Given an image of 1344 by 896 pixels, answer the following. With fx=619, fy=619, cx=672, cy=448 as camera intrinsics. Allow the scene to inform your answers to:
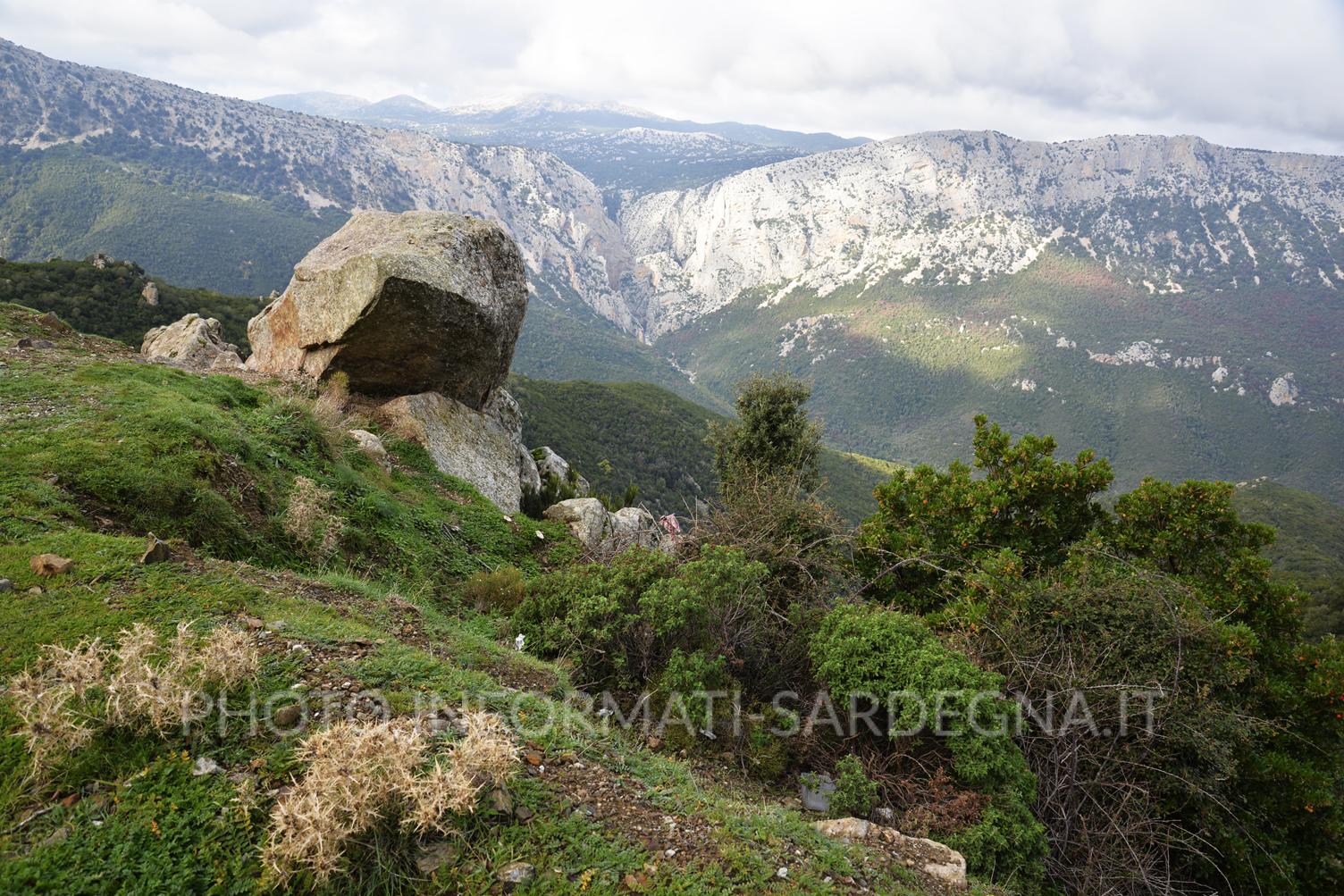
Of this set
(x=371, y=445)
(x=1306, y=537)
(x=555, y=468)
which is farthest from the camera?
(x=1306, y=537)

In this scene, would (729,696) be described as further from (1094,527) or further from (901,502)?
(1094,527)

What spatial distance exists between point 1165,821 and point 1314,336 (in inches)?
9267

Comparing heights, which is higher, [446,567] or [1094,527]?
[1094,527]

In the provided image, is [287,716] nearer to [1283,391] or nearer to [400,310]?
[400,310]

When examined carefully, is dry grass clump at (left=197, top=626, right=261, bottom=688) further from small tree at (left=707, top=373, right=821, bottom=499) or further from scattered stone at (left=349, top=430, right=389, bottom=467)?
small tree at (left=707, top=373, right=821, bottom=499)

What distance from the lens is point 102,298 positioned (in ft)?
104

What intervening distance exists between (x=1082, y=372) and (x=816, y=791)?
18292cm

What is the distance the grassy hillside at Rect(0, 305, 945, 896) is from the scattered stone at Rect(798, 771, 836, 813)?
429mm

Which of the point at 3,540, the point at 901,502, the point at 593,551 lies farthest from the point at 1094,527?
the point at 3,540

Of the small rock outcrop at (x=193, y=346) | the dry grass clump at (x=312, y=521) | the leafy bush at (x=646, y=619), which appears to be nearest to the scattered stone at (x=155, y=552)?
the dry grass clump at (x=312, y=521)

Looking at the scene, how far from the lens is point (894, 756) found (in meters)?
5.75

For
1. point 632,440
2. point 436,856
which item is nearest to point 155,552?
point 436,856

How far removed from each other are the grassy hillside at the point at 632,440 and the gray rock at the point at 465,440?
111 ft

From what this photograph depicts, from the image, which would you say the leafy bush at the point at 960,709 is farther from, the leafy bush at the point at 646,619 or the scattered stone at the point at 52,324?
the scattered stone at the point at 52,324
